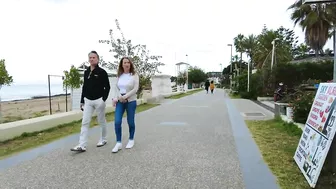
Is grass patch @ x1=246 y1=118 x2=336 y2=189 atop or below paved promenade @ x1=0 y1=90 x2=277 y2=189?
atop

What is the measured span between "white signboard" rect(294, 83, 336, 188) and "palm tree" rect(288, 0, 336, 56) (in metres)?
23.6

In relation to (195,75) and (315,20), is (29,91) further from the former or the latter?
(195,75)

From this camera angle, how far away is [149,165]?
4.35 m

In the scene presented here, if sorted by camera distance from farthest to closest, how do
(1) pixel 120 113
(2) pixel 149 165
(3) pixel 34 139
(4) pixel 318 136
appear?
(3) pixel 34 139
(1) pixel 120 113
(2) pixel 149 165
(4) pixel 318 136

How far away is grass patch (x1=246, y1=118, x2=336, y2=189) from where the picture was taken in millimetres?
3530

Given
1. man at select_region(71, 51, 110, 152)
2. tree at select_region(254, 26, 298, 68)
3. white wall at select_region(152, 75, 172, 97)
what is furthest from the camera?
tree at select_region(254, 26, 298, 68)

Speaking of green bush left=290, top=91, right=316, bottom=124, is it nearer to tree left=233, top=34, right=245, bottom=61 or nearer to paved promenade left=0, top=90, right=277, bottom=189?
paved promenade left=0, top=90, right=277, bottom=189

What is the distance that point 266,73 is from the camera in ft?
59.1

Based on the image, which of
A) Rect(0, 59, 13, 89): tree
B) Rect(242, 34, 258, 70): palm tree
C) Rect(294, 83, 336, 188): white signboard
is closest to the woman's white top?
Rect(294, 83, 336, 188): white signboard

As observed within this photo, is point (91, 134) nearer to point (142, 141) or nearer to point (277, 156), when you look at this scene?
point (142, 141)

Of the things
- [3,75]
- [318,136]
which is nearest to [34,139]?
[3,75]

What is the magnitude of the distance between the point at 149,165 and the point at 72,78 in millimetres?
6581

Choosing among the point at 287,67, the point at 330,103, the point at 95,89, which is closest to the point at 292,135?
the point at 330,103

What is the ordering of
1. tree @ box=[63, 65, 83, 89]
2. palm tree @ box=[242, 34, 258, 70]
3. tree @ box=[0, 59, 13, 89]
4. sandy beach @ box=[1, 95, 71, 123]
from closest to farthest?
tree @ box=[0, 59, 13, 89] < tree @ box=[63, 65, 83, 89] < sandy beach @ box=[1, 95, 71, 123] < palm tree @ box=[242, 34, 258, 70]
